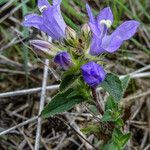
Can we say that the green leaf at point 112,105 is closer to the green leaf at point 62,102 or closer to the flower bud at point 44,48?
the green leaf at point 62,102

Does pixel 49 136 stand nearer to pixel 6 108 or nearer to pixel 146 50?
pixel 6 108

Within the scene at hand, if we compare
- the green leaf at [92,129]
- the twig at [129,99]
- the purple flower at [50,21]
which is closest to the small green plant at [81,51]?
the purple flower at [50,21]

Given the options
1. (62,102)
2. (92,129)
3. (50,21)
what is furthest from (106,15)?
(92,129)

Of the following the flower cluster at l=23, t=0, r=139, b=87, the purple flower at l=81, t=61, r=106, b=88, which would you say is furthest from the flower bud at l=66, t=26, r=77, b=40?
the purple flower at l=81, t=61, r=106, b=88

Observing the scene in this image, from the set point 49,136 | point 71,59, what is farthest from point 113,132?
point 49,136

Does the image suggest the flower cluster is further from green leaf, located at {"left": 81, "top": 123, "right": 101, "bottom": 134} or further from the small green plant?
green leaf, located at {"left": 81, "top": 123, "right": 101, "bottom": 134}

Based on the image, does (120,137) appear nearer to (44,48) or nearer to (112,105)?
(112,105)
